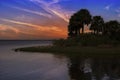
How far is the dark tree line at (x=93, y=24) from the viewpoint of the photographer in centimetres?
10396

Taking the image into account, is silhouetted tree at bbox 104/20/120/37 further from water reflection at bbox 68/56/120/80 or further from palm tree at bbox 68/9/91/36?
water reflection at bbox 68/56/120/80

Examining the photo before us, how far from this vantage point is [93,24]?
11150cm

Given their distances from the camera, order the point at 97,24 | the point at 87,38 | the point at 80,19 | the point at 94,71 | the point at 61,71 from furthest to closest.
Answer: the point at 97,24
the point at 80,19
the point at 87,38
the point at 61,71
the point at 94,71

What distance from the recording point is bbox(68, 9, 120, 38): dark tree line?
Answer: 104 meters

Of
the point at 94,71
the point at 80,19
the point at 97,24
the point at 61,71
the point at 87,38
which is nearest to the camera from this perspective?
the point at 94,71

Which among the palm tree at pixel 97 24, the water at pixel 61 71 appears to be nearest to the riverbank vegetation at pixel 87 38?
the palm tree at pixel 97 24

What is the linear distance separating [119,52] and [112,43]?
1796 cm

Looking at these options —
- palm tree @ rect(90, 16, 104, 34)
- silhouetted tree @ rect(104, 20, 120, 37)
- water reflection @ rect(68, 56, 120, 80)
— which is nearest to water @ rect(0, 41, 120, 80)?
water reflection @ rect(68, 56, 120, 80)

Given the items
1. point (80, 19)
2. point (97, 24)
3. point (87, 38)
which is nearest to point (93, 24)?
point (97, 24)

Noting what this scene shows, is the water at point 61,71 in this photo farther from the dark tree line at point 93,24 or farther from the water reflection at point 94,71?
the dark tree line at point 93,24

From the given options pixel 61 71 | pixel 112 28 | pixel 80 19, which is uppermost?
pixel 80 19

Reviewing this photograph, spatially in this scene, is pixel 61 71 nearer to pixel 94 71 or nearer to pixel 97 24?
pixel 94 71

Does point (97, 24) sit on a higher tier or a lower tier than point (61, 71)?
higher

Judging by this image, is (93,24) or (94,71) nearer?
(94,71)
